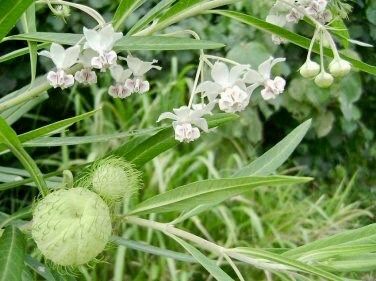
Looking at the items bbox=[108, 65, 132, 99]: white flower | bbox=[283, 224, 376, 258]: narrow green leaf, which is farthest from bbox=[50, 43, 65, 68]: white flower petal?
bbox=[283, 224, 376, 258]: narrow green leaf

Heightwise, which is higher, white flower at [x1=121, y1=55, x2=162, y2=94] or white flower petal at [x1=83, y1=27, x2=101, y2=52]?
white flower at [x1=121, y1=55, x2=162, y2=94]

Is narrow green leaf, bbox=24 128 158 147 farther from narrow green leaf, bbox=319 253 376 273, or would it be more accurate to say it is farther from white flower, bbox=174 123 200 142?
narrow green leaf, bbox=319 253 376 273

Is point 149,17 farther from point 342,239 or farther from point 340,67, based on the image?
point 342,239

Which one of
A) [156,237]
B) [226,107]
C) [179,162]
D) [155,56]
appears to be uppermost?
[155,56]

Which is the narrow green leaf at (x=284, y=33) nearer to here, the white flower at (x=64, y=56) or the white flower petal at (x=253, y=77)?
the white flower petal at (x=253, y=77)

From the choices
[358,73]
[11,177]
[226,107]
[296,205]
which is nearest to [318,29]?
[226,107]

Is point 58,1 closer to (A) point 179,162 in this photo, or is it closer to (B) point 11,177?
(B) point 11,177
